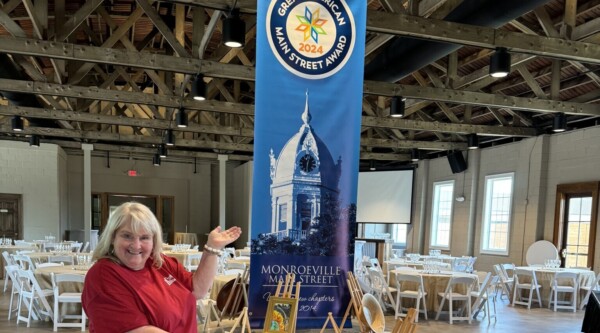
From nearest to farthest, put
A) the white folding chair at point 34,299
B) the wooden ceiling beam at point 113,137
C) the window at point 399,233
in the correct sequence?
the white folding chair at point 34,299 < the wooden ceiling beam at point 113,137 < the window at point 399,233

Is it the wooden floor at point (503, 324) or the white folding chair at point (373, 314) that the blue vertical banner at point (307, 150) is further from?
the wooden floor at point (503, 324)

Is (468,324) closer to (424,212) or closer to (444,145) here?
(444,145)

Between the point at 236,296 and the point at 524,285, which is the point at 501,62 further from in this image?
the point at 524,285

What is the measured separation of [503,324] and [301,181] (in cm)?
570

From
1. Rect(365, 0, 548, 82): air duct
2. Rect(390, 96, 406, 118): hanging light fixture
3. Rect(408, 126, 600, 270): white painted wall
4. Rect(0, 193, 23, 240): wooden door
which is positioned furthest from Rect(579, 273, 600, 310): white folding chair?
Rect(0, 193, 23, 240): wooden door

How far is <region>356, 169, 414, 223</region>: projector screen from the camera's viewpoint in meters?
14.5

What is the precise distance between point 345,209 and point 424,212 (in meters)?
12.0

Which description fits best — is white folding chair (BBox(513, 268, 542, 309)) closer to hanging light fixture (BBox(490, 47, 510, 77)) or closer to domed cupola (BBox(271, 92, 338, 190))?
hanging light fixture (BBox(490, 47, 510, 77))

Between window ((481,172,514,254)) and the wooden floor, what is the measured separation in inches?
138

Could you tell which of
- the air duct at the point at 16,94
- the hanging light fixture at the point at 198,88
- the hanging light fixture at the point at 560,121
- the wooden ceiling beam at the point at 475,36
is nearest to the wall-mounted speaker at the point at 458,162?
the hanging light fixture at the point at 560,121

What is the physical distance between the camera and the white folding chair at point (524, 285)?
8406mm

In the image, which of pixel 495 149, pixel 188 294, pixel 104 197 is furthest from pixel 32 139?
pixel 495 149

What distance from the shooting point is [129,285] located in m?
1.55

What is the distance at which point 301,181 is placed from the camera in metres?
2.91
